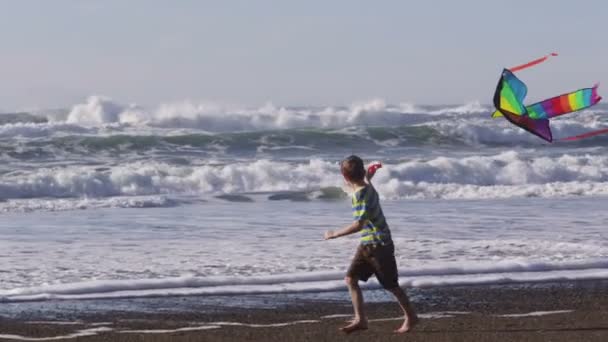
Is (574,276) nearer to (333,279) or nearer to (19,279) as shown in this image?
(333,279)

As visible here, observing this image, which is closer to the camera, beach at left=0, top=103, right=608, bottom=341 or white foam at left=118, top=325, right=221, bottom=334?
white foam at left=118, top=325, right=221, bottom=334

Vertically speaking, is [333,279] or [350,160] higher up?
[350,160]

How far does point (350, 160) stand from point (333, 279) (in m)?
2.56

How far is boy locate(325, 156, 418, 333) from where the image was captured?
6801 mm

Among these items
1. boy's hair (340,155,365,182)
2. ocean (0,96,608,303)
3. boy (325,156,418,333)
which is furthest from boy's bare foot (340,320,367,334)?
ocean (0,96,608,303)

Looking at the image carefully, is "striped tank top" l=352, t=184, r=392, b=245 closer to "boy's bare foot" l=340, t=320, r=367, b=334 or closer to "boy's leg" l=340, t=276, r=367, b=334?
"boy's leg" l=340, t=276, r=367, b=334

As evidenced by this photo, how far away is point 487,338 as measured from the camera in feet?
22.0

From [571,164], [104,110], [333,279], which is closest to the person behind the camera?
[333,279]

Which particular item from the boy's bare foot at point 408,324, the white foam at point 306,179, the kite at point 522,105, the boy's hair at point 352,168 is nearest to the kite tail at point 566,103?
the kite at point 522,105


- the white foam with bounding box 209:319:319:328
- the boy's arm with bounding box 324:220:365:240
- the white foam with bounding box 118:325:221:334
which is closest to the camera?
the boy's arm with bounding box 324:220:365:240

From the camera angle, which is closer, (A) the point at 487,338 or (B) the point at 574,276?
(A) the point at 487,338

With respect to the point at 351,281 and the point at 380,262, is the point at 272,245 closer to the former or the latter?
the point at 351,281

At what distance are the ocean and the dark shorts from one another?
1.80 m

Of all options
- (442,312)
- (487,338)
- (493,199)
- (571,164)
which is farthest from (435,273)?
(571,164)
